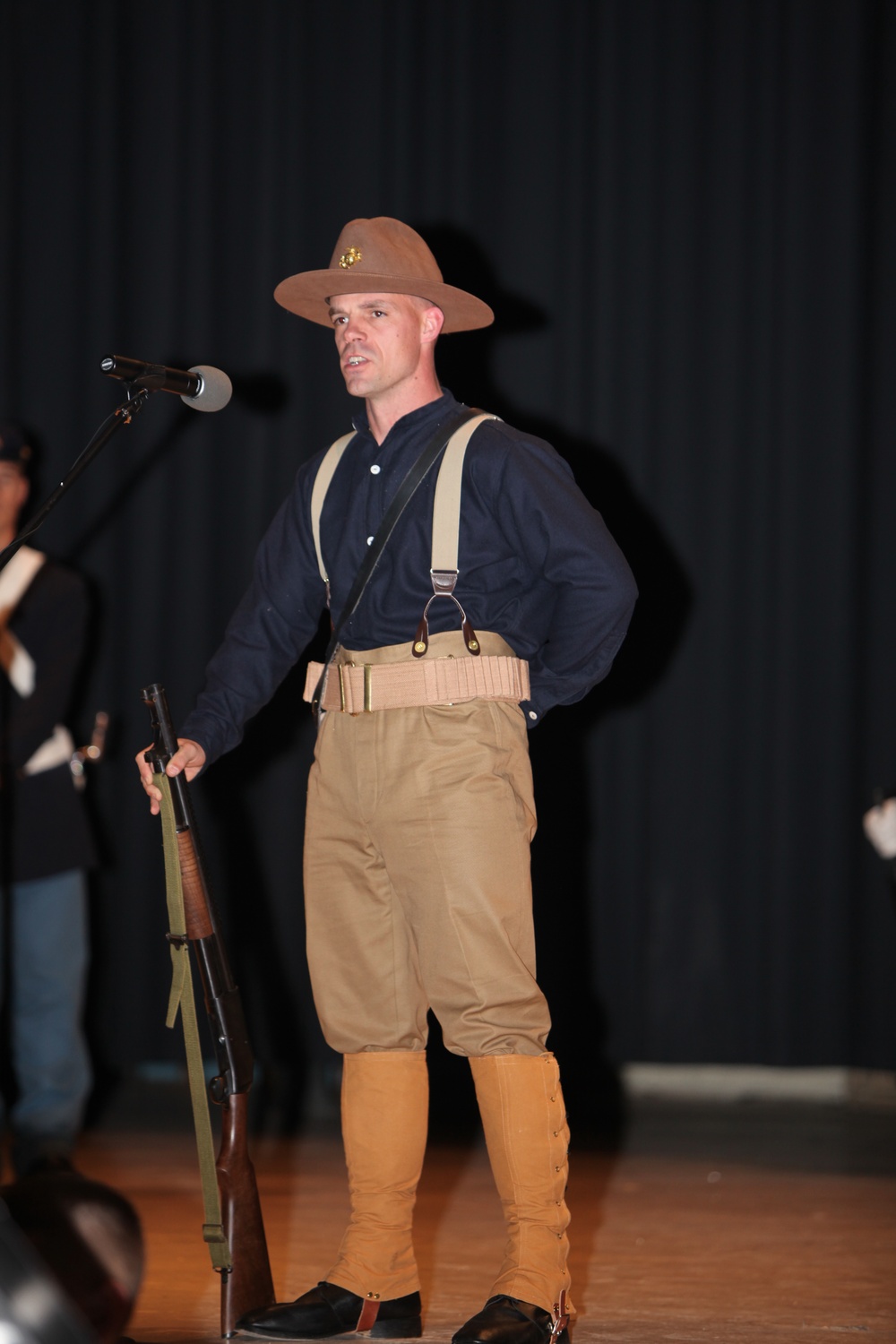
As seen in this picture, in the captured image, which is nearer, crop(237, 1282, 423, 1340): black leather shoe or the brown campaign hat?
crop(237, 1282, 423, 1340): black leather shoe

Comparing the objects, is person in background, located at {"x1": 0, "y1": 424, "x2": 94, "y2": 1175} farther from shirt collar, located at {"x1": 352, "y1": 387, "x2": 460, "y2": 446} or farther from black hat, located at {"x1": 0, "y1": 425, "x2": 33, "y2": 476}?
shirt collar, located at {"x1": 352, "y1": 387, "x2": 460, "y2": 446}

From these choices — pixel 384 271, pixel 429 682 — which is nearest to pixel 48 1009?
pixel 429 682

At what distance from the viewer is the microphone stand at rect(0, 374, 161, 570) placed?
1.95 metres

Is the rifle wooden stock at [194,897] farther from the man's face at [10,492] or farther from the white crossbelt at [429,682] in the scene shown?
the man's face at [10,492]

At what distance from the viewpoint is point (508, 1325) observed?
79.0 inches

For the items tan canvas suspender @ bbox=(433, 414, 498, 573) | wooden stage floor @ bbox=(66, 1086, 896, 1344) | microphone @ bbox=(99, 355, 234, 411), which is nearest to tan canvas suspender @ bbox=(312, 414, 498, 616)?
tan canvas suspender @ bbox=(433, 414, 498, 573)

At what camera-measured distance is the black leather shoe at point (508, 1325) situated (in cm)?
198

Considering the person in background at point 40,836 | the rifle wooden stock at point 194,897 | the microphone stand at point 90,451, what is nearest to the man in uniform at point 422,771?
the rifle wooden stock at point 194,897

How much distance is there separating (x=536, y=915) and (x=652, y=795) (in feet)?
1.50

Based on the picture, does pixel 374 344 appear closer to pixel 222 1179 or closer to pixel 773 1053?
pixel 222 1179

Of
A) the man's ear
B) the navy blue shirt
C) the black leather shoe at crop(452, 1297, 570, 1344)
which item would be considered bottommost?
the black leather shoe at crop(452, 1297, 570, 1344)

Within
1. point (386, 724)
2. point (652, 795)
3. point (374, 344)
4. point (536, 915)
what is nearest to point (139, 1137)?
point (536, 915)

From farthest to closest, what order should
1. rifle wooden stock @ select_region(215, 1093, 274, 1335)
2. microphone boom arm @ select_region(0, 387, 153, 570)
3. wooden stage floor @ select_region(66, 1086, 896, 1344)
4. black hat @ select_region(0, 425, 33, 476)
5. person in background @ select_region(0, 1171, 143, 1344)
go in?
black hat @ select_region(0, 425, 33, 476) < wooden stage floor @ select_region(66, 1086, 896, 1344) < rifle wooden stock @ select_region(215, 1093, 274, 1335) < microphone boom arm @ select_region(0, 387, 153, 570) < person in background @ select_region(0, 1171, 143, 1344)

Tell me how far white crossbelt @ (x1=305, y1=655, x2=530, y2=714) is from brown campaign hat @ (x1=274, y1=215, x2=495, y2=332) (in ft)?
1.81
